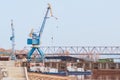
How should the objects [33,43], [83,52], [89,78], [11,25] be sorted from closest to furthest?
1. [89,78]
2. [33,43]
3. [11,25]
4. [83,52]

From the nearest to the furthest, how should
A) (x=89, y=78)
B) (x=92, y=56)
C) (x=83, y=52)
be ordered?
(x=89, y=78) → (x=92, y=56) → (x=83, y=52)

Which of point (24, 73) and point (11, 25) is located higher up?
point (11, 25)

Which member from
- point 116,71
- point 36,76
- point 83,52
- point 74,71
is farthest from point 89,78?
point 83,52

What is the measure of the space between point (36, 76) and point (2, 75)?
4678 mm

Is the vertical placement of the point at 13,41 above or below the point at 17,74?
above

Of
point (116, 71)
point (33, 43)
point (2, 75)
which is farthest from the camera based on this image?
point (33, 43)

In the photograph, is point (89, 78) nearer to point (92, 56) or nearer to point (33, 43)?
point (33, 43)

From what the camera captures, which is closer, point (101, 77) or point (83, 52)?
point (101, 77)

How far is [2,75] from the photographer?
28.7m

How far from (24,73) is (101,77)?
27780 millimetres

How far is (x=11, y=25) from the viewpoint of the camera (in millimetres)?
76062

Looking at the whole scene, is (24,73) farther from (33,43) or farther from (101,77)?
(33,43)

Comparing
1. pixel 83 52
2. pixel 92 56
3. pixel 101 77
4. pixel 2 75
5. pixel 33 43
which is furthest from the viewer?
pixel 83 52

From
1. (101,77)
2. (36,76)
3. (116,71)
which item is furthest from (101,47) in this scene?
(36,76)
